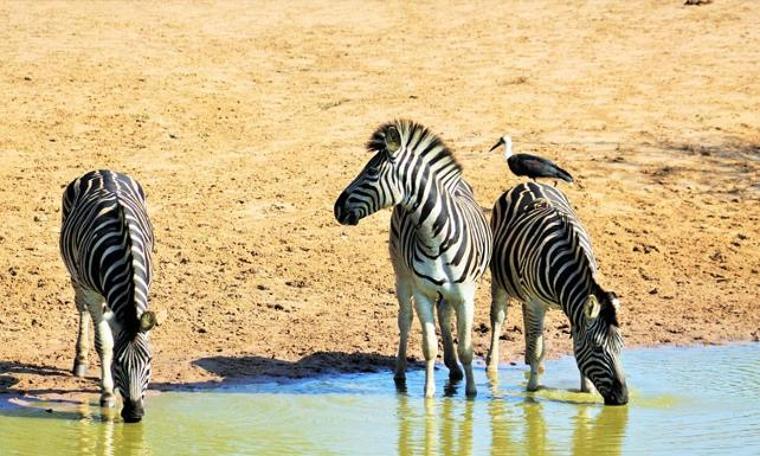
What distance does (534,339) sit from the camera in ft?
39.2

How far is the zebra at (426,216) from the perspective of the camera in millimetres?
11219

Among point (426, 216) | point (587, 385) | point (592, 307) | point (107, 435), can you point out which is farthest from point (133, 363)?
point (587, 385)

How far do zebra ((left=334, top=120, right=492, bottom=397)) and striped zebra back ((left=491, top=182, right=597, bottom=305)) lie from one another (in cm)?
42

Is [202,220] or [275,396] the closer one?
[275,396]

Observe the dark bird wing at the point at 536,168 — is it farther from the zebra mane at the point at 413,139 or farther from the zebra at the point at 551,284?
the zebra mane at the point at 413,139

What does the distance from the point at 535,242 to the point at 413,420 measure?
178cm

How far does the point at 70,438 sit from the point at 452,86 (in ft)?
37.4

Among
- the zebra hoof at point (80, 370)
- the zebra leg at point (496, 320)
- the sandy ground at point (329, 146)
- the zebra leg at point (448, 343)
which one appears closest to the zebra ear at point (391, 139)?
the zebra leg at point (448, 343)

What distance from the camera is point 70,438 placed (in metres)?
10.5

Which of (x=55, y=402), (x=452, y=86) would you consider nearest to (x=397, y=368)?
(x=55, y=402)

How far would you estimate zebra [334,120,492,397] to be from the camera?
11219 mm

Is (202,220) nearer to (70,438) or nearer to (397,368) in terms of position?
(397,368)

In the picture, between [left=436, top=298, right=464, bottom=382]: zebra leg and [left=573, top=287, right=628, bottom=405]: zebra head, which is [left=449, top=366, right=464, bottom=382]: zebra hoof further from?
[left=573, top=287, right=628, bottom=405]: zebra head

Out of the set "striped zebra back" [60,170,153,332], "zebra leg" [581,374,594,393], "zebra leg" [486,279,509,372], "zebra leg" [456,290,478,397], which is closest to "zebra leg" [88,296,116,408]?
"striped zebra back" [60,170,153,332]
